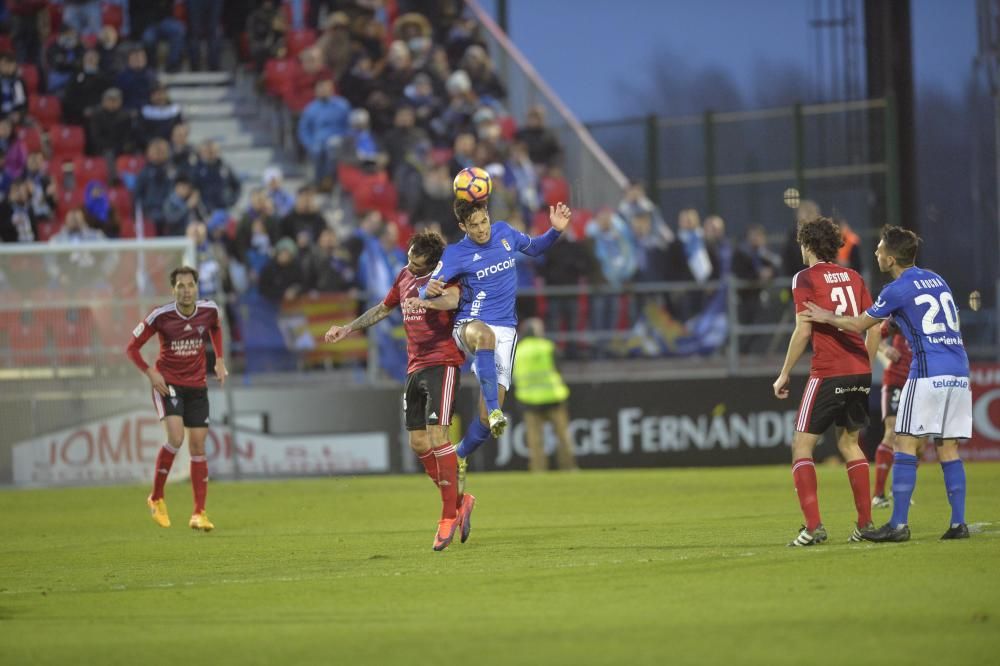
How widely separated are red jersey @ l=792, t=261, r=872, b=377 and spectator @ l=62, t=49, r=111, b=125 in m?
17.2

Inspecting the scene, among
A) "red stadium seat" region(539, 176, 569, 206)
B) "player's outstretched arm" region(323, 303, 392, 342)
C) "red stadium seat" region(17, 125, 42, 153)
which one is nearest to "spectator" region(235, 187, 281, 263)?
"red stadium seat" region(17, 125, 42, 153)

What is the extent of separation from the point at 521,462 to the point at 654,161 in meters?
5.21

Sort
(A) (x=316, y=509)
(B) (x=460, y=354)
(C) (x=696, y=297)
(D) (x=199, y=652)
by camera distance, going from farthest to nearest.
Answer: (C) (x=696, y=297), (A) (x=316, y=509), (B) (x=460, y=354), (D) (x=199, y=652)

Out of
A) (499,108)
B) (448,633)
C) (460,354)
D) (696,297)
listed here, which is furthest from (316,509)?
(499,108)

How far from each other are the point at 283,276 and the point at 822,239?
12.8 m

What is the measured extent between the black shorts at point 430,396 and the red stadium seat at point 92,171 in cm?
1422

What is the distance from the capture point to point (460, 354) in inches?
453

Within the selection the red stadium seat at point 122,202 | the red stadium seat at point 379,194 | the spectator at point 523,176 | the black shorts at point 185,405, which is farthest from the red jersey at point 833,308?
the red stadium seat at point 122,202

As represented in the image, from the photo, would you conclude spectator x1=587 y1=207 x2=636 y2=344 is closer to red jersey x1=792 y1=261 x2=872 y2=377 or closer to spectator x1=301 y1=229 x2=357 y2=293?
spectator x1=301 y1=229 x2=357 y2=293

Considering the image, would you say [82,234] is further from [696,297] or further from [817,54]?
[817,54]

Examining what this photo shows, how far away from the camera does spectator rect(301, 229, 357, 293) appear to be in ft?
72.3

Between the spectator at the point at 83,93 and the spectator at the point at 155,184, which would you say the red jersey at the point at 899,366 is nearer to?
the spectator at the point at 155,184

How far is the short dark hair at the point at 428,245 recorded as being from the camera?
462 inches

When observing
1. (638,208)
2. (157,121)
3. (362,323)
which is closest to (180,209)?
(157,121)
